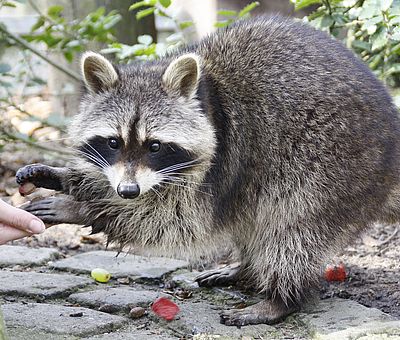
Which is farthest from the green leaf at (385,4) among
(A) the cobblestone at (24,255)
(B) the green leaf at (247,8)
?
(A) the cobblestone at (24,255)

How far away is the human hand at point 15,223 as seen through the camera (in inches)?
103

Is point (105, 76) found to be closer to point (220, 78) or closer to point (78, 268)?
point (220, 78)

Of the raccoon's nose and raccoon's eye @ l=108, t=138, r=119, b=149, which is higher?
raccoon's eye @ l=108, t=138, r=119, b=149

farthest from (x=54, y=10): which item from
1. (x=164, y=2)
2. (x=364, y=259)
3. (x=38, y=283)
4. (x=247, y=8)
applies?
(x=364, y=259)

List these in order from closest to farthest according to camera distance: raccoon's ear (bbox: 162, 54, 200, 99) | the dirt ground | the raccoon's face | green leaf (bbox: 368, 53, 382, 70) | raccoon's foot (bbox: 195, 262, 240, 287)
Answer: the raccoon's face, raccoon's ear (bbox: 162, 54, 200, 99), the dirt ground, raccoon's foot (bbox: 195, 262, 240, 287), green leaf (bbox: 368, 53, 382, 70)

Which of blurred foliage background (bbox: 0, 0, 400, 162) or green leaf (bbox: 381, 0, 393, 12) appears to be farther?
blurred foliage background (bbox: 0, 0, 400, 162)

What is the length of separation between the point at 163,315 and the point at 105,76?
1.16 m

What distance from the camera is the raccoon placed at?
3389 mm

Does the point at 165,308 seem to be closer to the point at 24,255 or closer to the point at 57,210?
the point at 57,210

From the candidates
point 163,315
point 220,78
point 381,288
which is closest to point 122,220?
point 163,315

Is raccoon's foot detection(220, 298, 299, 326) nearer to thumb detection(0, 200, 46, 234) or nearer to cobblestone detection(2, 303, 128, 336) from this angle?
cobblestone detection(2, 303, 128, 336)

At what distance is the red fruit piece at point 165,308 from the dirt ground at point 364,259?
84cm

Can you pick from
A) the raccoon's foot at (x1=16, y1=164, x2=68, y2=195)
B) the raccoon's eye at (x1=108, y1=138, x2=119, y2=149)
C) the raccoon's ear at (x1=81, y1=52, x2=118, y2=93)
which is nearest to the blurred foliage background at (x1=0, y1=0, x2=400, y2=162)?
the raccoon's foot at (x1=16, y1=164, x2=68, y2=195)

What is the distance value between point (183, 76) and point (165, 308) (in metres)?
A: 1.09
